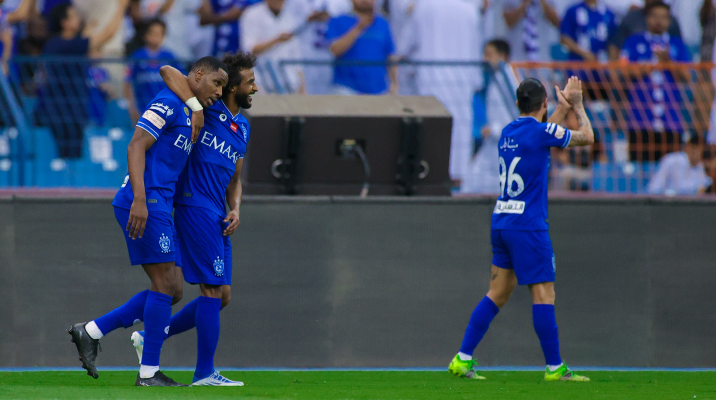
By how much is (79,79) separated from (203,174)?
3.89 metres

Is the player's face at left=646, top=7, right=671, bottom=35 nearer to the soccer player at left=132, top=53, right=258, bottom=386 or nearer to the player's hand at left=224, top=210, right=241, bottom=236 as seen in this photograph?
the soccer player at left=132, top=53, right=258, bottom=386

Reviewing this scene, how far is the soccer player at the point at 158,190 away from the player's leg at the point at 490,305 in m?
2.11

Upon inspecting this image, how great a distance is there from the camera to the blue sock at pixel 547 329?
668cm

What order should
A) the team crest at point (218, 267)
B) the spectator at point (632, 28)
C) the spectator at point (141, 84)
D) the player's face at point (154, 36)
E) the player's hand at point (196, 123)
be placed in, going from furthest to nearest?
the spectator at point (632, 28), the player's face at point (154, 36), the spectator at point (141, 84), the team crest at point (218, 267), the player's hand at point (196, 123)

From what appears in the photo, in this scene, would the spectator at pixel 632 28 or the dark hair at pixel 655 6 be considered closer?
the dark hair at pixel 655 6

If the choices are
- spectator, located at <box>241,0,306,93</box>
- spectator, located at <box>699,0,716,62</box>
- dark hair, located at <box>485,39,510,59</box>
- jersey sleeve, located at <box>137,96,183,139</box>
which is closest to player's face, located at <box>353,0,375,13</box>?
spectator, located at <box>241,0,306,93</box>

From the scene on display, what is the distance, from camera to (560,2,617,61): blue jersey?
39.6 ft

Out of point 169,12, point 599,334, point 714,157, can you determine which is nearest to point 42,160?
point 169,12

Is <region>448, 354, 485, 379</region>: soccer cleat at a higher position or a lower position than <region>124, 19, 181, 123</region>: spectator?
lower

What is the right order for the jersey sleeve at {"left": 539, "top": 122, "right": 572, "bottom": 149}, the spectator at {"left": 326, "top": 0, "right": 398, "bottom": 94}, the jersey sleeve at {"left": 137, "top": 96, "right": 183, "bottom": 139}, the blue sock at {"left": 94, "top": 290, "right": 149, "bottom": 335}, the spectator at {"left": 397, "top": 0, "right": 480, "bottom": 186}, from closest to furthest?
the jersey sleeve at {"left": 137, "top": 96, "right": 183, "bottom": 139}, the blue sock at {"left": 94, "top": 290, "right": 149, "bottom": 335}, the jersey sleeve at {"left": 539, "top": 122, "right": 572, "bottom": 149}, the spectator at {"left": 326, "top": 0, "right": 398, "bottom": 94}, the spectator at {"left": 397, "top": 0, "right": 480, "bottom": 186}

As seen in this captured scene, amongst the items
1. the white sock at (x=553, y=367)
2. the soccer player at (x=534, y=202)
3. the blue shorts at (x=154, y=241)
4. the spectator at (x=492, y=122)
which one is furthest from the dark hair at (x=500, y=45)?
the blue shorts at (x=154, y=241)

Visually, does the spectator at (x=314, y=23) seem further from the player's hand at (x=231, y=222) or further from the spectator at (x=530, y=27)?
the player's hand at (x=231, y=222)

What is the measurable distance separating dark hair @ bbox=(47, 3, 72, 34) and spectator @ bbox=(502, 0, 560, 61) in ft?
16.9

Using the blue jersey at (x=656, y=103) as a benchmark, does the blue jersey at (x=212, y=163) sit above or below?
below
